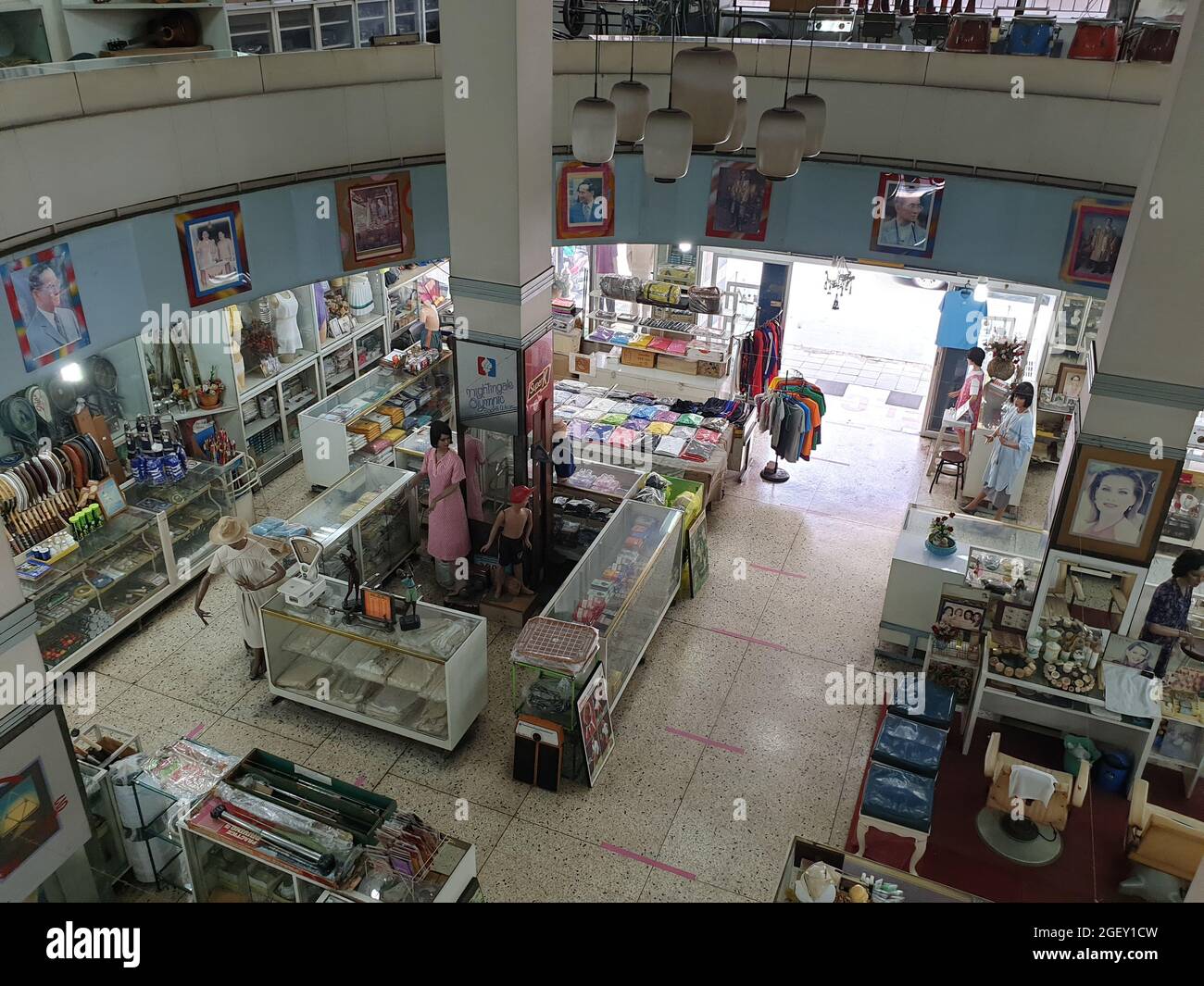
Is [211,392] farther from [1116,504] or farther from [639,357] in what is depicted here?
[1116,504]

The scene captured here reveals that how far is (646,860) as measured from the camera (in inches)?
257

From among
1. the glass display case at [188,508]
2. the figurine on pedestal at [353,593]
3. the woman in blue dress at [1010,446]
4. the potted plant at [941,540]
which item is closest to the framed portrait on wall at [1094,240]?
the woman in blue dress at [1010,446]

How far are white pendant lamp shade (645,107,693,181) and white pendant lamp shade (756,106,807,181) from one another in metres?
0.08

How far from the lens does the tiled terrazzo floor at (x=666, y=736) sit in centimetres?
655

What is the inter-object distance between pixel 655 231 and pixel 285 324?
4388 millimetres

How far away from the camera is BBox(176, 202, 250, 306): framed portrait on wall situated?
7855mm

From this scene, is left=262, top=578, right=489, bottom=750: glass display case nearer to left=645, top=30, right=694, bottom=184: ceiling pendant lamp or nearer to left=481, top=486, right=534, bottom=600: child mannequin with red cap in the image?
left=481, top=486, right=534, bottom=600: child mannequin with red cap

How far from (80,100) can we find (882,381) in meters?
11.1

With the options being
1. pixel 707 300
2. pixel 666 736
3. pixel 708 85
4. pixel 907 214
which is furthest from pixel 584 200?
pixel 666 736

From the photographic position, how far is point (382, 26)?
13484 mm

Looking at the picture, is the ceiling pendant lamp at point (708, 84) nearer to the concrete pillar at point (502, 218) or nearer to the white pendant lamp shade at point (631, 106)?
the white pendant lamp shade at point (631, 106)

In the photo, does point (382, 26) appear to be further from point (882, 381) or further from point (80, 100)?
point (882, 381)

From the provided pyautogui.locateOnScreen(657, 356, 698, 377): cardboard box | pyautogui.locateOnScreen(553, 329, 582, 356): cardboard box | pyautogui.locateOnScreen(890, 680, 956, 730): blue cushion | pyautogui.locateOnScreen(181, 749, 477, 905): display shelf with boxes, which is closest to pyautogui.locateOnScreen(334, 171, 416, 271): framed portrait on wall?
pyautogui.locateOnScreen(553, 329, 582, 356): cardboard box
